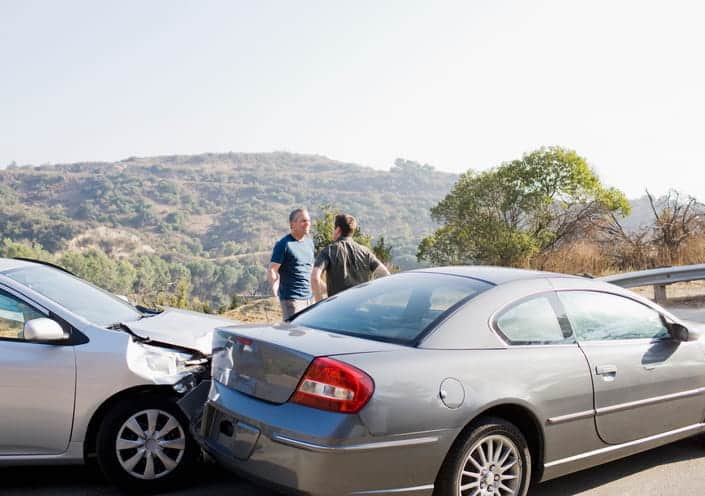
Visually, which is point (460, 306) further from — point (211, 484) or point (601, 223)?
point (601, 223)

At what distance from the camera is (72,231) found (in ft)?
378

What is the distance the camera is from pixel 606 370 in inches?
170

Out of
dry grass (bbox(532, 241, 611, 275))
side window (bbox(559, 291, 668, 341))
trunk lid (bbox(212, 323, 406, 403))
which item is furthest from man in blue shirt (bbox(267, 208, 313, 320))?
dry grass (bbox(532, 241, 611, 275))

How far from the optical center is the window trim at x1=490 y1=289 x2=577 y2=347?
4016 mm

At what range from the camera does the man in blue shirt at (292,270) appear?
25.0 feet

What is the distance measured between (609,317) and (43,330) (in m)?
3.59

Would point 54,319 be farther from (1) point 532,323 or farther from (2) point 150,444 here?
(1) point 532,323

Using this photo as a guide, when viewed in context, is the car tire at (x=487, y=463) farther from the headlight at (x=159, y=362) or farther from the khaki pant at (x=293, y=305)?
the khaki pant at (x=293, y=305)

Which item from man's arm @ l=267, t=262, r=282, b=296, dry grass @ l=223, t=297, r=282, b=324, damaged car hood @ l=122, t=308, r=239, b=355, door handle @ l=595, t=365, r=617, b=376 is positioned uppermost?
man's arm @ l=267, t=262, r=282, b=296

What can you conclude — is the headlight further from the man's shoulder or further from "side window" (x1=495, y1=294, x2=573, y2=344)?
the man's shoulder

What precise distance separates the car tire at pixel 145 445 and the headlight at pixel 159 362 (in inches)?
5.4

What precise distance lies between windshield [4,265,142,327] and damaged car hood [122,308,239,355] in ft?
0.67

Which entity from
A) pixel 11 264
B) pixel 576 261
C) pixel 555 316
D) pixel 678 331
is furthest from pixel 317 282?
pixel 576 261

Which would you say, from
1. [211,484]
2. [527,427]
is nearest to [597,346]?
[527,427]
